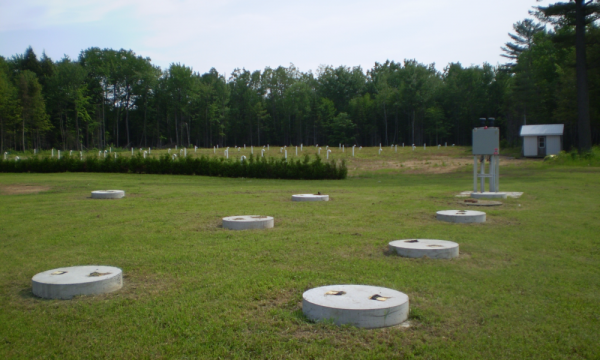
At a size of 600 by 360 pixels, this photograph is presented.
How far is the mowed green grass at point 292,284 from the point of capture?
130 inches

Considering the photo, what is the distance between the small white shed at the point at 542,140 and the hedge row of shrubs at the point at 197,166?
2127cm

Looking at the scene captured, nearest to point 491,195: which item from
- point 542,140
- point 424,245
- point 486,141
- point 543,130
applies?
point 486,141

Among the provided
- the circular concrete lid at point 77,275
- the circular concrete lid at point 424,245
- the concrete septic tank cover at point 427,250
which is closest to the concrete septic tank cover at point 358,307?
the concrete septic tank cover at point 427,250

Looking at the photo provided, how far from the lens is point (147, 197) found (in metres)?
13.5

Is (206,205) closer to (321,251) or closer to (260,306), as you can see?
(321,251)

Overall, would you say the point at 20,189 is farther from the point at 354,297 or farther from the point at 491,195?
the point at 354,297

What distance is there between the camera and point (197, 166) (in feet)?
83.4

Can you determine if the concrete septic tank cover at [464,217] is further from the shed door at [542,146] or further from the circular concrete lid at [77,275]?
the shed door at [542,146]

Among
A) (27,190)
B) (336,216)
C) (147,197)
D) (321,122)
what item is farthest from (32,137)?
(336,216)

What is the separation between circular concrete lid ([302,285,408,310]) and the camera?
11.9 feet

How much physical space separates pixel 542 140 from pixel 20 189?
36.2m

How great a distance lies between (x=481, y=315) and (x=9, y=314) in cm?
411

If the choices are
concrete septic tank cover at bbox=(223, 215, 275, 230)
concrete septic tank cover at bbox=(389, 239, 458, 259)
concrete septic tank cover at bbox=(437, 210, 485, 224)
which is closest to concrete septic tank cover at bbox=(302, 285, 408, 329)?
concrete septic tank cover at bbox=(389, 239, 458, 259)

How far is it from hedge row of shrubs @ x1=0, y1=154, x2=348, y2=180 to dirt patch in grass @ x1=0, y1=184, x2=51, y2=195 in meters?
8.72
